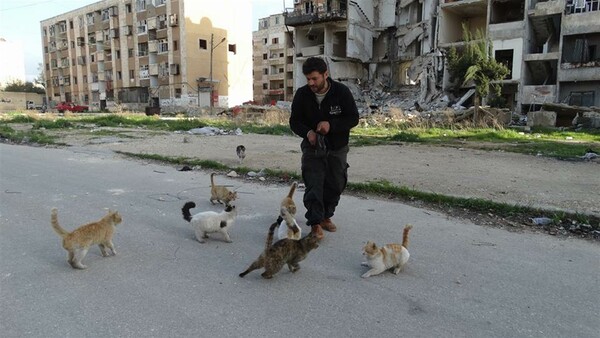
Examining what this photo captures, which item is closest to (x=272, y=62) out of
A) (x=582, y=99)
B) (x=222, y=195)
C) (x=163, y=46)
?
(x=163, y=46)

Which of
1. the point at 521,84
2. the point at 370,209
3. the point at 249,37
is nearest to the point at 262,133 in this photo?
the point at 370,209

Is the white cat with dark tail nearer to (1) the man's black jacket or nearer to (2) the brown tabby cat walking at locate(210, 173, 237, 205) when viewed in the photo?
(1) the man's black jacket

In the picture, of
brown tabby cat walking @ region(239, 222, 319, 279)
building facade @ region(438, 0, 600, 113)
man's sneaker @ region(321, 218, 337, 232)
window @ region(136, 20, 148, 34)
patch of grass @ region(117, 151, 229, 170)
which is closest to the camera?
brown tabby cat walking @ region(239, 222, 319, 279)

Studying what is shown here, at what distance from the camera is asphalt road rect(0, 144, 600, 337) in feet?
8.02

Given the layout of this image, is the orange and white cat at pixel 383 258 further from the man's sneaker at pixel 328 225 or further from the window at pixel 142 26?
the window at pixel 142 26

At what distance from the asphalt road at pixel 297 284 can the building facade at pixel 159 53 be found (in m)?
45.6

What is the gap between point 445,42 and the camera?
110ft

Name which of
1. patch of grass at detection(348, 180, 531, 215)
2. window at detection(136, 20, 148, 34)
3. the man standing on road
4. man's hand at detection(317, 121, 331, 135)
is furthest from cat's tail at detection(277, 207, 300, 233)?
window at detection(136, 20, 148, 34)

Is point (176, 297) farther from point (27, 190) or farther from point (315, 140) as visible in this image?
point (27, 190)

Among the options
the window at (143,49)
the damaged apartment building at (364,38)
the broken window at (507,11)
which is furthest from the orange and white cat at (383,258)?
the window at (143,49)

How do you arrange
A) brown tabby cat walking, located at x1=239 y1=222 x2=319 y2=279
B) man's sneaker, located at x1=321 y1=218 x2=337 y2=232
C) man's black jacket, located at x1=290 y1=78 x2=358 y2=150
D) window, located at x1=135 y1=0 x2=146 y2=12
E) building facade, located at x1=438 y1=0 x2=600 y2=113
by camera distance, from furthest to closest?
window, located at x1=135 y1=0 x2=146 y2=12 → building facade, located at x1=438 y1=0 x2=600 y2=113 → man's sneaker, located at x1=321 y1=218 x2=337 y2=232 → man's black jacket, located at x1=290 y1=78 x2=358 y2=150 → brown tabby cat walking, located at x1=239 y1=222 x2=319 y2=279

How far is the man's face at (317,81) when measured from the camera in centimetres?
388

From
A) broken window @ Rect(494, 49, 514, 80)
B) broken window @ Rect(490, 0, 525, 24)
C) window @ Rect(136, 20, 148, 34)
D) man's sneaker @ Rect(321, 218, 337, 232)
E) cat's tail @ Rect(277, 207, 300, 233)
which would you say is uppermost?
window @ Rect(136, 20, 148, 34)

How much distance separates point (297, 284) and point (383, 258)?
697mm
